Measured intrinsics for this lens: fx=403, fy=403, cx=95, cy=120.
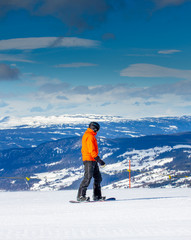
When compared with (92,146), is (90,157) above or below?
below

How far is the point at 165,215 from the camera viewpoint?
9.48 metres

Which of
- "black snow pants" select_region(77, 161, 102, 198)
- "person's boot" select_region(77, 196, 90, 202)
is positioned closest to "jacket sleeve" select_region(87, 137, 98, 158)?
"black snow pants" select_region(77, 161, 102, 198)

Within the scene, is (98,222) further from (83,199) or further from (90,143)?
(83,199)

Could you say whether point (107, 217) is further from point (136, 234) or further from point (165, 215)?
point (136, 234)

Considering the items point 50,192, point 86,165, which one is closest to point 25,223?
point 86,165

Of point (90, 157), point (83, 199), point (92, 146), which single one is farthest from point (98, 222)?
point (83, 199)

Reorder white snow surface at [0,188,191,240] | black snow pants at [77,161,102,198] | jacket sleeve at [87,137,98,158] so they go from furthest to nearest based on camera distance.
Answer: black snow pants at [77,161,102,198]
jacket sleeve at [87,137,98,158]
white snow surface at [0,188,191,240]

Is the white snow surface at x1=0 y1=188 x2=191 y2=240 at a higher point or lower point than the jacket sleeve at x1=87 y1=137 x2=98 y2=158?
lower

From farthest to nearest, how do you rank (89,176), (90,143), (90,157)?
(90,157) → (89,176) → (90,143)

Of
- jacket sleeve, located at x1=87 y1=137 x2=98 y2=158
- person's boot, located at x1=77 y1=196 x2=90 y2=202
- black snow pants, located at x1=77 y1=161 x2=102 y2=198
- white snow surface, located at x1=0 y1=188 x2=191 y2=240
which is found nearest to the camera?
white snow surface, located at x1=0 y1=188 x2=191 y2=240

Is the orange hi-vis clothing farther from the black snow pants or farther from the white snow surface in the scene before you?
the white snow surface

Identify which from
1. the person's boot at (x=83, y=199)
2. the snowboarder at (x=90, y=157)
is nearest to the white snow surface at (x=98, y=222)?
the person's boot at (x=83, y=199)

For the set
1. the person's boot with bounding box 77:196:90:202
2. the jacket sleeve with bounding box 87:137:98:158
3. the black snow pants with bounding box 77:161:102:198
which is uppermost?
the jacket sleeve with bounding box 87:137:98:158

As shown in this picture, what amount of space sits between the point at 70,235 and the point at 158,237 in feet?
5.01
